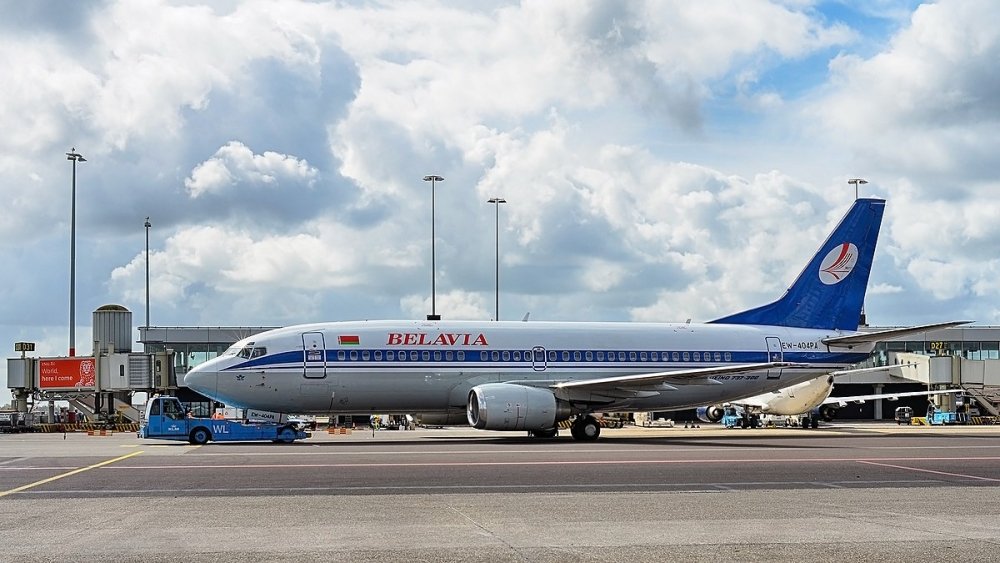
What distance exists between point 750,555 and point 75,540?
312 inches

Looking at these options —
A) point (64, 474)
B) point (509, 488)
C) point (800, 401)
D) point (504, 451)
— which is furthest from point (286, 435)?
point (800, 401)

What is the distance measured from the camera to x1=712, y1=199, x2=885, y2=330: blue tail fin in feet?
157

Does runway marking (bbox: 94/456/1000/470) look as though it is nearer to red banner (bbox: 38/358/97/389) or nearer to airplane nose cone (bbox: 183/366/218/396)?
airplane nose cone (bbox: 183/366/218/396)

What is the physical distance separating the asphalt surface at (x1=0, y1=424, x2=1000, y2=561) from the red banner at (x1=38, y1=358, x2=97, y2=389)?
30.5 meters

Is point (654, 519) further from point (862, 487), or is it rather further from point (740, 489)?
point (862, 487)

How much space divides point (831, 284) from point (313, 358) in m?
22.2

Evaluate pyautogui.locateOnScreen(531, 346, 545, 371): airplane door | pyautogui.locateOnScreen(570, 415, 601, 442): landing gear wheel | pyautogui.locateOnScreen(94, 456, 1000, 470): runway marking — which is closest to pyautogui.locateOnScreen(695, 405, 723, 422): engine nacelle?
pyautogui.locateOnScreen(570, 415, 601, 442): landing gear wheel

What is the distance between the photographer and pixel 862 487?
2061 centimetres

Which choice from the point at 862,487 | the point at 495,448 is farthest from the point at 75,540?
the point at 495,448

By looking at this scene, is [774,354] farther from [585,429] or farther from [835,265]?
[585,429]

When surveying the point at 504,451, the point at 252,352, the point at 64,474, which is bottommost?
the point at 504,451

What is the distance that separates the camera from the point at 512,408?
129 ft

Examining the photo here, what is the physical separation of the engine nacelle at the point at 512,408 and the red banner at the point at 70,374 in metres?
27.7

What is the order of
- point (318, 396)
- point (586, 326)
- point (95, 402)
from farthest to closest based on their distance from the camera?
1. point (95, 402)
2. point (586, 326)
3. point (318, 396)
